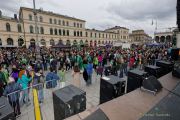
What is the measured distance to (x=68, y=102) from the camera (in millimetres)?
2484

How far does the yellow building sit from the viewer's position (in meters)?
35.8

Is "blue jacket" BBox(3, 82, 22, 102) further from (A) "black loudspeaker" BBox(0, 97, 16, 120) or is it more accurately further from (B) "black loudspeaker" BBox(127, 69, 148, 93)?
(B) "black loudspeaker" BBox(127, 69, 148, 93)

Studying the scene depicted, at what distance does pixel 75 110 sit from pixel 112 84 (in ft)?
4.67

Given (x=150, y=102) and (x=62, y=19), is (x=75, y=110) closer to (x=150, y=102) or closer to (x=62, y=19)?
(x=150, y=102)

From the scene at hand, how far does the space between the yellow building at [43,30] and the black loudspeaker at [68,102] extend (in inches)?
1309

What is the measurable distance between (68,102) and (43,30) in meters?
44.4

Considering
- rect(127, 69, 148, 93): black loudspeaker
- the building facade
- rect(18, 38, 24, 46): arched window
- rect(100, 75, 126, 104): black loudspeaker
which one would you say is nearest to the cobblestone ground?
rect(100, 75, 126, 104): black loudspeaker

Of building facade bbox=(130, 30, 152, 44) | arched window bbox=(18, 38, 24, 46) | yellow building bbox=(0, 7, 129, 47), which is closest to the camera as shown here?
yellow building bbox=(0, 7, 129, 47)

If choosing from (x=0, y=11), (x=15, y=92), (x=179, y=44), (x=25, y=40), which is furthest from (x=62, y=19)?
(x=15, y=92)

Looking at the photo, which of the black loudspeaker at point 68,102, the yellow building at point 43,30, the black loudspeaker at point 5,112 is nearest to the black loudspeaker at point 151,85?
the black loudspeaker at point 68,102

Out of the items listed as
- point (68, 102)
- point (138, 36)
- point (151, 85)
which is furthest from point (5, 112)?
point (138, 36)

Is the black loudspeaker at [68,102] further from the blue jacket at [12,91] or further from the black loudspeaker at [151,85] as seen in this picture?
the blue jacket at [12,91]

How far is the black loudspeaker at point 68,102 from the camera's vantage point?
2.51 meters

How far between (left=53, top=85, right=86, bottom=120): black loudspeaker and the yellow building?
33.2m
